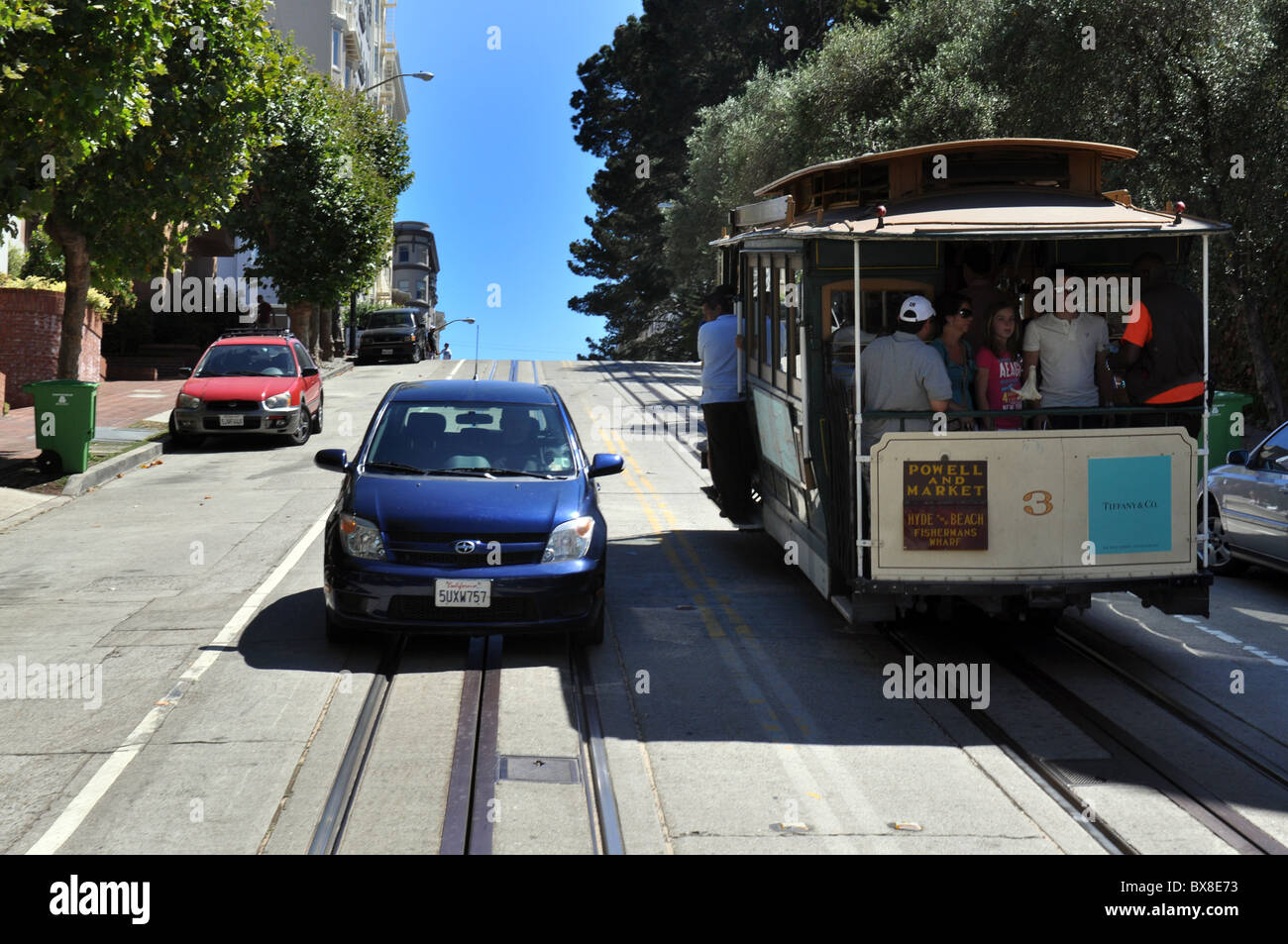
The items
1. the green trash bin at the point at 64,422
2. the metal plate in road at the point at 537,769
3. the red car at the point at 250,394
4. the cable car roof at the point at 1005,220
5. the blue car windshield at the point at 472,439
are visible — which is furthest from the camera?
the red car at the point at 250,394

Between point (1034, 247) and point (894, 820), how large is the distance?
17.3 ft

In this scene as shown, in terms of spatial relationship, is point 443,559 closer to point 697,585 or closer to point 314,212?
point 697,585

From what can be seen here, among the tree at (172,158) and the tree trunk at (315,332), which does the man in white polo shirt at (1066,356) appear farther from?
the tree trunk at (315,332)

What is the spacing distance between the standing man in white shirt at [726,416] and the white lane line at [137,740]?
3.84 metres

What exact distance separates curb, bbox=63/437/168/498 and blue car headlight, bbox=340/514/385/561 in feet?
29.9

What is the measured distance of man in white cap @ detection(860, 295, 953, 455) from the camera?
8.22 metres

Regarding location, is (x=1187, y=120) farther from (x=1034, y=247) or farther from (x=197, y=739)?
(x=197, y=739)

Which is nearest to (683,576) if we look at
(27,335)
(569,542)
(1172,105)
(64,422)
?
(569,542)

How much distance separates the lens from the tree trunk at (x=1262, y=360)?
19.3 m

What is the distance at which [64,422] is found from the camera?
1689cm

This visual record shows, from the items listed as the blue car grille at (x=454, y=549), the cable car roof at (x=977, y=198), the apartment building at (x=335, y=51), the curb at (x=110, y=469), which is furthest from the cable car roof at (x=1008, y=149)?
the apartment building at (x=335, y=51)

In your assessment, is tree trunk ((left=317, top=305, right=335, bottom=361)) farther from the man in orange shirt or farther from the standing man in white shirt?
the man in orange shirt
